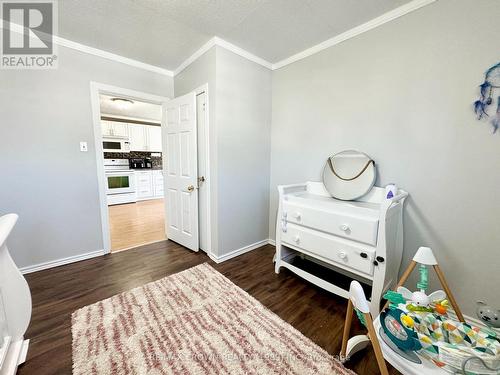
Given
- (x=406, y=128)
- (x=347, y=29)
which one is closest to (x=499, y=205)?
(x=406, y=128)

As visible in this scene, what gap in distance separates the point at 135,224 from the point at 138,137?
3.16 meters

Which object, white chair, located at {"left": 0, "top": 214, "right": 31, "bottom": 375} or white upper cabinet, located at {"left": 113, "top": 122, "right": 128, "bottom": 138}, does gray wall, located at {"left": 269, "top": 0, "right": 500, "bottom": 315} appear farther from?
white upper cabinet, located at {"left": 113, "top": 122, "right": 128, "bottom": 138}

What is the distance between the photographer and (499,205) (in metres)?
1.30

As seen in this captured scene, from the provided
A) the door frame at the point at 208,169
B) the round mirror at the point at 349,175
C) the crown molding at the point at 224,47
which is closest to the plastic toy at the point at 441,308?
the round mirror at the point at 349,175

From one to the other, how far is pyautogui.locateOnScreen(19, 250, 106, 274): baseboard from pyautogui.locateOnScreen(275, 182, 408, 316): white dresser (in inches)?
87.9

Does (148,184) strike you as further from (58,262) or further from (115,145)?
(58,262)

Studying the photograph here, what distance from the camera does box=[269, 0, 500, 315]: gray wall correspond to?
1.34 m

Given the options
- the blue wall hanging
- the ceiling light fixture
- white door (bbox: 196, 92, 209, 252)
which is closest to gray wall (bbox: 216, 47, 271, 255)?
white door (bbox: 196, 92, 209, 252)

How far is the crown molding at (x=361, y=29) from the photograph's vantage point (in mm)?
1520

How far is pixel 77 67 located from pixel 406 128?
10.9 feet

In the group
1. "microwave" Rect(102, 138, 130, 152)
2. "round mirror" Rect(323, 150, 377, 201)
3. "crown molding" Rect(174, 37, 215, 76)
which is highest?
"crown molding" Rect(174, 37, 215, 76)

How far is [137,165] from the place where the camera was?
223 inches

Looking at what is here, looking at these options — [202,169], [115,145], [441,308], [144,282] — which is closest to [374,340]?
[441,308]

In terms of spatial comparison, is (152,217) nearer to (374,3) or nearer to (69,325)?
(69,325)
